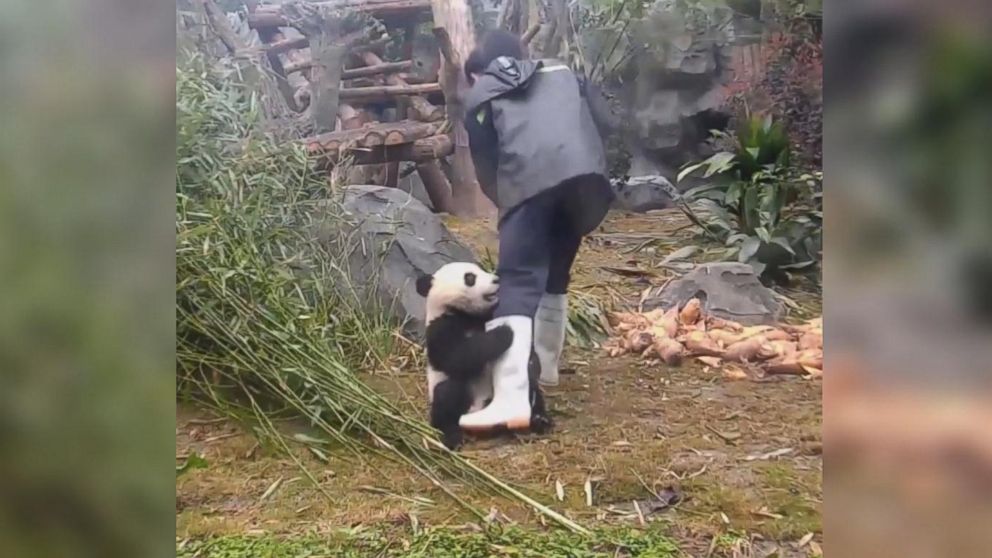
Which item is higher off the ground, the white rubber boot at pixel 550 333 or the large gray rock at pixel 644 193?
the large gray rock at pixel 644 193

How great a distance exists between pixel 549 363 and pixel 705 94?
53 cm

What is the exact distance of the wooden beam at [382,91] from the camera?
1.45 metres

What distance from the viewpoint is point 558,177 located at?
142 centimetres

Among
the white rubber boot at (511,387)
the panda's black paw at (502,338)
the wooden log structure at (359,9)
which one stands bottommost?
the white rubber boot at (511,387)

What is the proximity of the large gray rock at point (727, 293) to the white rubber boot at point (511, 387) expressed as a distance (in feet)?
0.79

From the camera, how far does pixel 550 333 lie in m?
1.44

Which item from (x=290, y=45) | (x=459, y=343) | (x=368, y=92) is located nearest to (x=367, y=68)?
(x=368, y=92)

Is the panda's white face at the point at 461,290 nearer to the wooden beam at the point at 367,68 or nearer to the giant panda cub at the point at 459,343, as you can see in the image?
the giant panda cub at the point at 459,343

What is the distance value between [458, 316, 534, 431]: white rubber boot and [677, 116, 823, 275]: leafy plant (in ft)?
1.15

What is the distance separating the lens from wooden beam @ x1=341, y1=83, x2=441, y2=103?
1.45m

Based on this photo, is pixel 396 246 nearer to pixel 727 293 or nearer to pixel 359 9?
pixel 359 9
